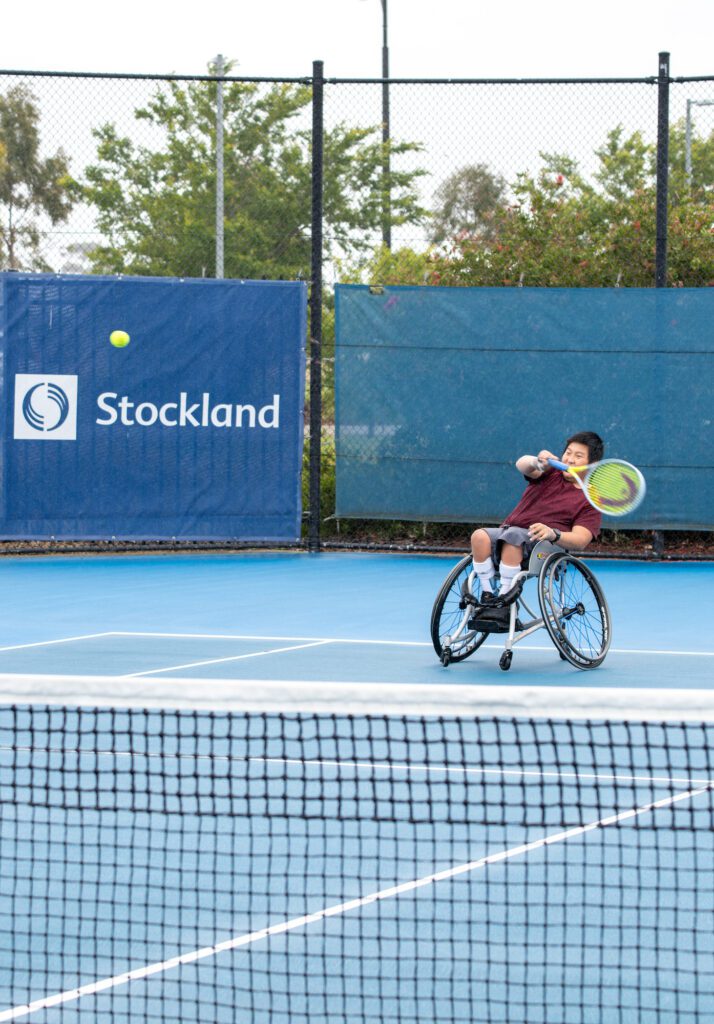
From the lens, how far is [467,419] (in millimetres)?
12156

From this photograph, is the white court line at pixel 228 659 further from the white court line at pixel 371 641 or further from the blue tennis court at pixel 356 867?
the blue tennis court at pixel 356 867

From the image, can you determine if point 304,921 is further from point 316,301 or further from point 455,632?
point 316,301

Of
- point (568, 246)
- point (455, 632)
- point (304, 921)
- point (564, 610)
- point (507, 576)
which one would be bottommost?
point (304, 921)

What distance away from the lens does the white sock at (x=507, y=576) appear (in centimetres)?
726

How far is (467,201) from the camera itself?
23.0 m

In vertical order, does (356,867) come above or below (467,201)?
below

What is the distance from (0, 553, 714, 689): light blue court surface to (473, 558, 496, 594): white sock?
0.37 metres

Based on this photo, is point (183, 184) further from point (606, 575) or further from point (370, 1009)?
point (370, 1009)

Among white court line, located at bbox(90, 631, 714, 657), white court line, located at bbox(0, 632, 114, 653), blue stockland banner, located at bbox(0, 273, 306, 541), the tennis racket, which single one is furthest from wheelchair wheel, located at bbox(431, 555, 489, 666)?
blue stockland banner, located at bbox(0, 273, 306, 541)

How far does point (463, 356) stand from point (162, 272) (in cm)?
1177

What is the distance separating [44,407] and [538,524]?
19.0ft

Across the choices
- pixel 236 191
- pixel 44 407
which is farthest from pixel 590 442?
pixel 236 191

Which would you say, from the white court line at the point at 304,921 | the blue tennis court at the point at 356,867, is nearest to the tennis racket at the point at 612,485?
the blue tennis court at the point at 356,867

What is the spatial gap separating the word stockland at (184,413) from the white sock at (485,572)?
5.29 meters
